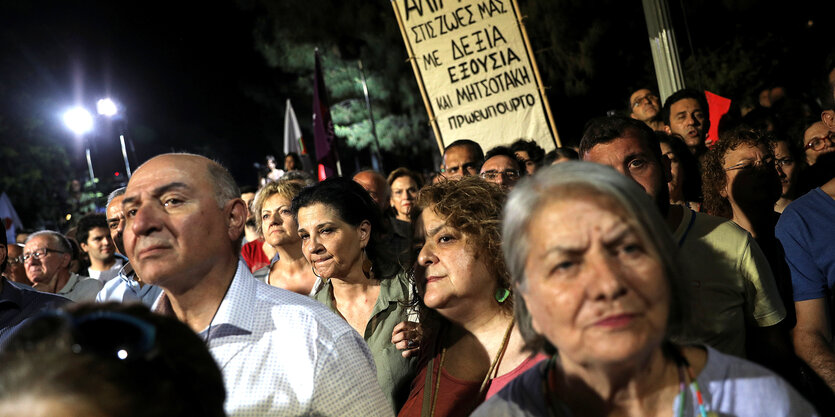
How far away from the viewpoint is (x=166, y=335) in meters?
1.63

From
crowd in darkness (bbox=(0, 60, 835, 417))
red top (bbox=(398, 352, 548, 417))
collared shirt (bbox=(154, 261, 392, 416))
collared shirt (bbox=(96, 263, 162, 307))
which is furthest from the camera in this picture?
collared shirt (bbox=(96, 263, 162, 307))

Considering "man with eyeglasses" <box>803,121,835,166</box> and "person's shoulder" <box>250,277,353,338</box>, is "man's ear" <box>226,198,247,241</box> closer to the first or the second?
"person's shoulder" <box>250,277,353,338</box>

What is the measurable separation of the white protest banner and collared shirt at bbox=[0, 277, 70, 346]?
434 centimetres

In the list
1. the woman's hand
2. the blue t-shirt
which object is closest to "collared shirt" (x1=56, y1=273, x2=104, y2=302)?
the woman's hand

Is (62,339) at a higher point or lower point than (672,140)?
higher

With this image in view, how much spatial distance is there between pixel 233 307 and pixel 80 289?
183 inches

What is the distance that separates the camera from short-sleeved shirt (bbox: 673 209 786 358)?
122 inches

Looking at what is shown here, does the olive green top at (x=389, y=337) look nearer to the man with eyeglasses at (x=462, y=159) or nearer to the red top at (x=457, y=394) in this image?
the red top at (x=457, y=394)

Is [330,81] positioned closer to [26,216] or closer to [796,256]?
[26,216]

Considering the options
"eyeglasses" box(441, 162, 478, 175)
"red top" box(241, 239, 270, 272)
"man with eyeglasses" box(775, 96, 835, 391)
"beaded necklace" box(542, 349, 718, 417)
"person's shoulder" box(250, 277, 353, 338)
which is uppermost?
"person's shoulder" box(250, 277, 353, 338)

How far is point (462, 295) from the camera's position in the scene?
3.13 meters

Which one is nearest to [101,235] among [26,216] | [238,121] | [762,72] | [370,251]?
[370,251]

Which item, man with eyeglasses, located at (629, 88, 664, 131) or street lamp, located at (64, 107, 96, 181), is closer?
man with eyeglasses, located at (629, 88, 664, 131)

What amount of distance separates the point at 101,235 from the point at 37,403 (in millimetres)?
6751
